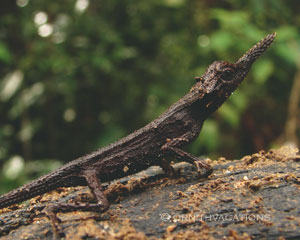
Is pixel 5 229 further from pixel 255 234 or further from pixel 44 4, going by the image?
pixel 44 4

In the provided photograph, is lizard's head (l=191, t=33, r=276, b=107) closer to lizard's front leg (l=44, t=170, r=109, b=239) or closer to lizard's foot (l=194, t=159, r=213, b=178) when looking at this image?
lizard's foot (l=194, t=159, r=213, b=178)

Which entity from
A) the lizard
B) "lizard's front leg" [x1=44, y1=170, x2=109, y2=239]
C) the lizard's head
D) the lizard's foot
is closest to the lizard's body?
the lizard

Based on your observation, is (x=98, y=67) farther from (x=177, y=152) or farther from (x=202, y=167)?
(x=202, y=167)

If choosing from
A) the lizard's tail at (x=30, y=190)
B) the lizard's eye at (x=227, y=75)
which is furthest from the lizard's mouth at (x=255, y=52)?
the lizard's tail at (x=30, y=190)

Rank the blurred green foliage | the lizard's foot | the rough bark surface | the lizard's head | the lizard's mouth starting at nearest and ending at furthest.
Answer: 1. the rough bark surface
2. the lizard's foot
3. the lizard's head
4. the lizard's mouth
5. the blurred green foliage

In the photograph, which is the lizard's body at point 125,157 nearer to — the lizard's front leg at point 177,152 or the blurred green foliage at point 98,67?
the lizard's front leg at point 177,152

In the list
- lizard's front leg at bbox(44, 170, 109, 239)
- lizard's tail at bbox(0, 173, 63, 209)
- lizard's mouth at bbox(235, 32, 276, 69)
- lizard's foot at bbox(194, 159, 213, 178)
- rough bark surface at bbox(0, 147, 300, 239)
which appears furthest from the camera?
lizard's mouth at bbox(235, 32, 276, 69)

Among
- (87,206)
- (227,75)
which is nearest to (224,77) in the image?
(227,75)
